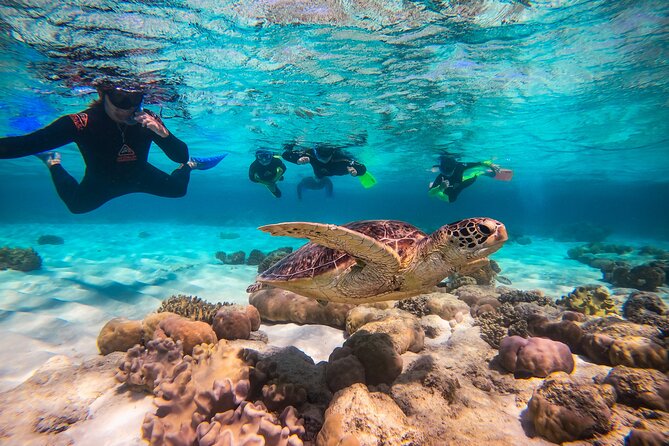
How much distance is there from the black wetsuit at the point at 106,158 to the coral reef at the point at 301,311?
14.3ft

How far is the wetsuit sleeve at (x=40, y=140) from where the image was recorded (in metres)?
4.67

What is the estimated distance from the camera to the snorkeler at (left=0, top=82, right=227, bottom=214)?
5805mm

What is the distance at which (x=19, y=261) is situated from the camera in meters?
10.3

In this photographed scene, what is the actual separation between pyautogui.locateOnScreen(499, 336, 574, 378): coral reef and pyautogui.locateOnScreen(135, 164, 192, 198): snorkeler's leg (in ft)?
25.6

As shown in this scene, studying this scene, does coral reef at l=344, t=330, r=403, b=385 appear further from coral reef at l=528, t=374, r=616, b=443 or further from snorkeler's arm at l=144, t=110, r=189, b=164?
snorkeler's arm at l=144, t=110, r=189, b=164

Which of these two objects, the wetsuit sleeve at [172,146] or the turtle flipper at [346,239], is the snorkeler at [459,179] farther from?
the turtle flipper at [346,239]

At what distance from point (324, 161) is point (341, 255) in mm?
12949

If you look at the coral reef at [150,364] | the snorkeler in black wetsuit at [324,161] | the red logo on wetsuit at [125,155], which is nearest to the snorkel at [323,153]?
the snorkeler in black wetsuit at [324,161]

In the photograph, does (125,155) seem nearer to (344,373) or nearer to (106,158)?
(106,158)

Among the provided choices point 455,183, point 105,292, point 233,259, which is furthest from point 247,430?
point 455,183

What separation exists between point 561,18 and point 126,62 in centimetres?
1228

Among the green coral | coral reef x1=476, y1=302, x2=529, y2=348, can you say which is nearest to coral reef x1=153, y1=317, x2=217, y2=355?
coral reef x1=476, y1=302, x2=529, y2=348

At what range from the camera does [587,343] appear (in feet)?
12.8

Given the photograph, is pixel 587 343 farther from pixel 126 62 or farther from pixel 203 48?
pixel 126 62
